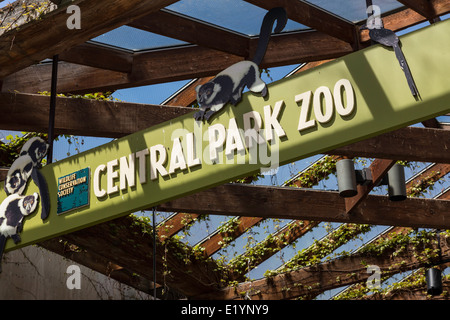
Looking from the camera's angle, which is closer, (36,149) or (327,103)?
(327,103)

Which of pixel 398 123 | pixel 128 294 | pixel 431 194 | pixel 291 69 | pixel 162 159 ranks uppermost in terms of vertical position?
pixel 291 69

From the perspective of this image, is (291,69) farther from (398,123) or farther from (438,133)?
(398,123)

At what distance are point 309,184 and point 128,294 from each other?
2.41 meters

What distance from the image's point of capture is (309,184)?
271 inches

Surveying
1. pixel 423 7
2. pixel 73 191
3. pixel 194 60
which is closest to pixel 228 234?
pixel 194 60

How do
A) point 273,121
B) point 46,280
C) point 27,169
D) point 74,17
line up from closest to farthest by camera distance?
point 273,121
point 74,17
point 27,169
point 46,280

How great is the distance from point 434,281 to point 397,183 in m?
1.51

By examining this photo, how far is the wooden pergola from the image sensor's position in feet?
13.1

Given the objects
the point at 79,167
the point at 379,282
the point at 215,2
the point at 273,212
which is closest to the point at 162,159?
the point at 79,167

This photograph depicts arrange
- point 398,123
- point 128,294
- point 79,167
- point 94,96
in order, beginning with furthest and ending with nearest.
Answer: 1. point 128,294
2. point 94,96
3. point 79,167
4. point 398,123

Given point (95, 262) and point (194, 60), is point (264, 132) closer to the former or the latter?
point (194, 60)

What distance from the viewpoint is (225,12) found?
4.47m

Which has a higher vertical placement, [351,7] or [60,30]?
[351,7]

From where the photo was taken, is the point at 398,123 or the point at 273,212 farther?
the point at 273,212
